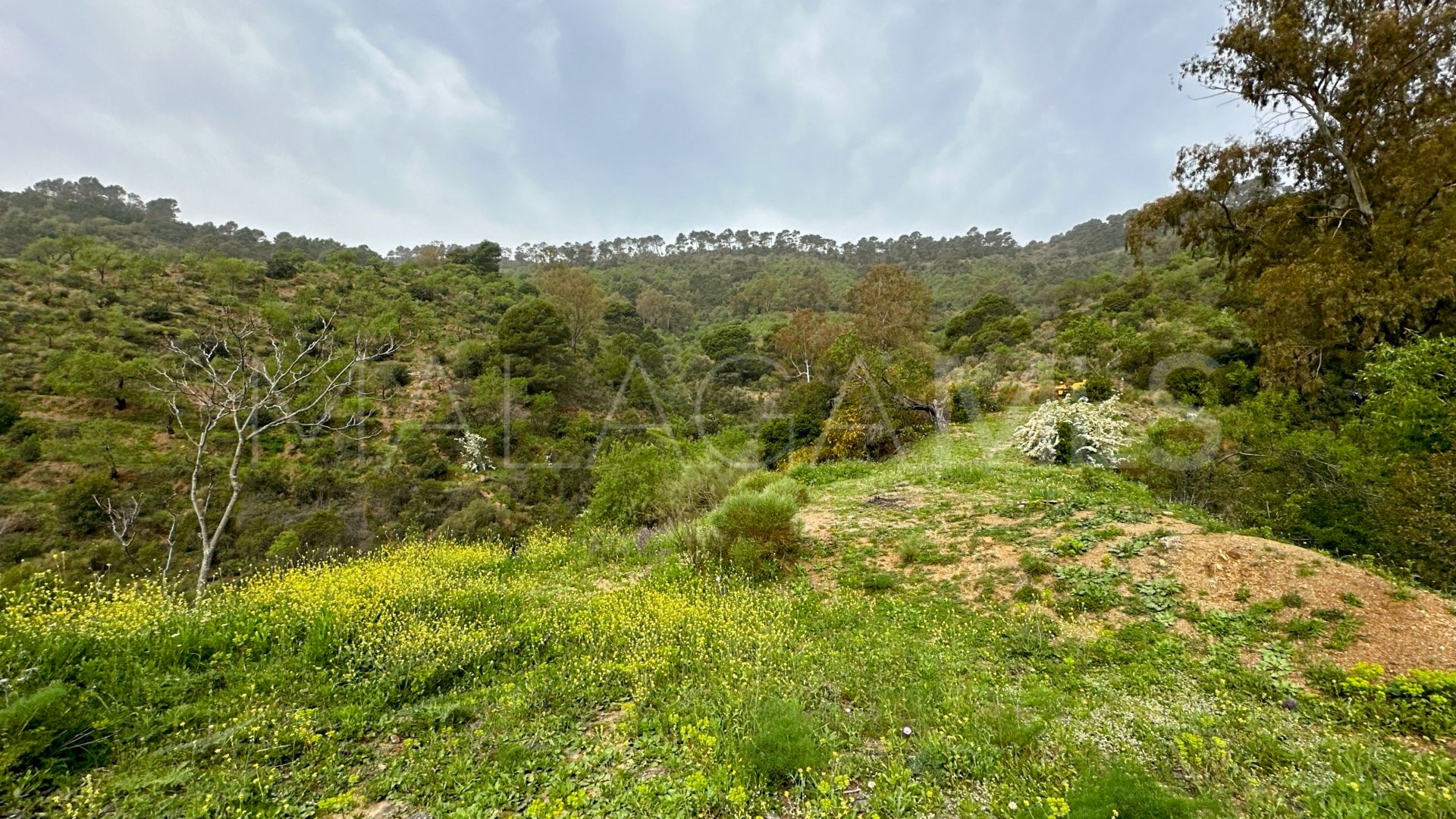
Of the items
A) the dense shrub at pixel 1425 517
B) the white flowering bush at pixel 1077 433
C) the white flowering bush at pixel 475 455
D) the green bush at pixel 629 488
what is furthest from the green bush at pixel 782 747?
the white flowering bush at pixel 475 455

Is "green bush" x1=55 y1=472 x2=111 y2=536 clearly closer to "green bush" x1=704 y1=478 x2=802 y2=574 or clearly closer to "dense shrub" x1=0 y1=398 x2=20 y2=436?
"dense shrub" x1=0 y1=398 x2=20 y2=436

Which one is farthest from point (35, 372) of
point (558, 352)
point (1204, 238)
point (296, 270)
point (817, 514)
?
point (1204, 238)

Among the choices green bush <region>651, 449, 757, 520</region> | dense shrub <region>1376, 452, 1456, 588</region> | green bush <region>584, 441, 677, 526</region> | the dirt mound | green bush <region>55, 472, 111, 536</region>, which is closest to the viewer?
the dirt mound

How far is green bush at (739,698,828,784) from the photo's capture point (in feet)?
10.7

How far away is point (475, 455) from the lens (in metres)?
24.8

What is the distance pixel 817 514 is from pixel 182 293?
41193 millimetres

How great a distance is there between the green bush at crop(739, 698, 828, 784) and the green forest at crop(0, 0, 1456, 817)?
0.02 meters

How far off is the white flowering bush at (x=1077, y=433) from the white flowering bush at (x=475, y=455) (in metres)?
22.5

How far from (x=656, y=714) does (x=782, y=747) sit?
3.80 feet

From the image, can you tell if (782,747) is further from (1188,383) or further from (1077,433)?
(1188,383)

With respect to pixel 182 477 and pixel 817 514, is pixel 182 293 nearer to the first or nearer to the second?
pixel 182 477

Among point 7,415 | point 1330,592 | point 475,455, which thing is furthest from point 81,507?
point 1330,592

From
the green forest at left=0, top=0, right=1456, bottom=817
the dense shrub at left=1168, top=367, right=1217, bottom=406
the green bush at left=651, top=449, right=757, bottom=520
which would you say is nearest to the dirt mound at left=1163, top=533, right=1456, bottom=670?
the green forest at left=0, top=0, right=1456, bottom=817

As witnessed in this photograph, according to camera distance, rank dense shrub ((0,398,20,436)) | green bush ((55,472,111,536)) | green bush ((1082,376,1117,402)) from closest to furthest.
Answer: green bush ((55,472,111,536)) → green bush ((1082,376,1117,402)) → dense shrub ((0,398,20,436))
